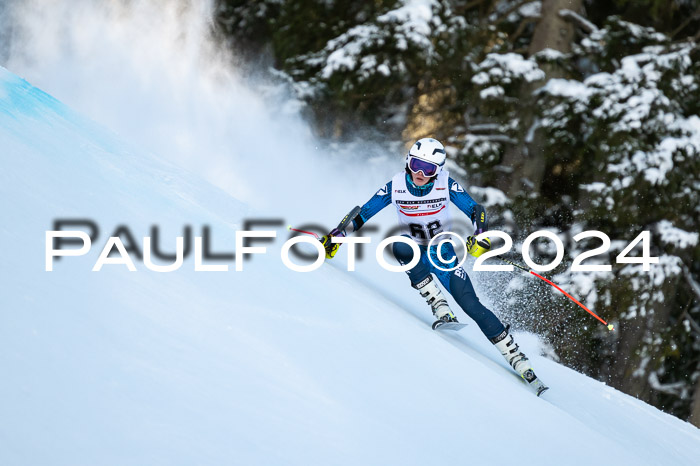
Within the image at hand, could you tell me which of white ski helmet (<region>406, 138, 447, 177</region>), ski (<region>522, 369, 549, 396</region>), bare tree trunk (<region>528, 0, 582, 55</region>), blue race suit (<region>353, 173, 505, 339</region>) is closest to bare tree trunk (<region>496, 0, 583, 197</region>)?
bare tree trunk (<region>528, 0, 582, 55</region>)

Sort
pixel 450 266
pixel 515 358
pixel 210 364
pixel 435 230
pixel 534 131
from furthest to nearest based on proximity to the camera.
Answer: pixel 534 131, pixel 435 230, pixel 450 266, pixel 515 358, pixel 210 364

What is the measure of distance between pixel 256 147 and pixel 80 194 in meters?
8.35

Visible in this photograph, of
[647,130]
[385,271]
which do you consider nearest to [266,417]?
[385,271]

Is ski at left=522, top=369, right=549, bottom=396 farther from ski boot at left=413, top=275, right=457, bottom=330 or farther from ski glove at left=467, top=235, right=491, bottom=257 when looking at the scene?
ski glove at left=467, top=235, right=491, bottom=257

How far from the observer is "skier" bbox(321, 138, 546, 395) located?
529cm

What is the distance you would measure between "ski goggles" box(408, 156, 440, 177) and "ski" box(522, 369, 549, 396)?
5.11ft

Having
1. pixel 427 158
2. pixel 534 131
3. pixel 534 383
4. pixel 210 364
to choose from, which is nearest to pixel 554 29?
pixel 534 131

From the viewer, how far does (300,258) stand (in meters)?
5.40

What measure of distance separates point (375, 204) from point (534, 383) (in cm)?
176

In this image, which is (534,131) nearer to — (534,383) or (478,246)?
(478,246)

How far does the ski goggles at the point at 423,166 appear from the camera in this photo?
530cm

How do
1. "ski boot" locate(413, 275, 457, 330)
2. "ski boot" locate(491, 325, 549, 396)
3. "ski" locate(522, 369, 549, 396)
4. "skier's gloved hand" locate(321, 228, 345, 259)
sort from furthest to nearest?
"skier's gloved hand" locate(321, 228, 345, 259)
"ski boot" locate(413, 275, 457, 330)
"ski boot" locate(491, 325, 549, 396)
"ski" locate(522, 369, 549, 396)

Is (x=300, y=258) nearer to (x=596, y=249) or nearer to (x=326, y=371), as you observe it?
(x=326, y=371)

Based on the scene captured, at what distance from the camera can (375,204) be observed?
5734 mm
